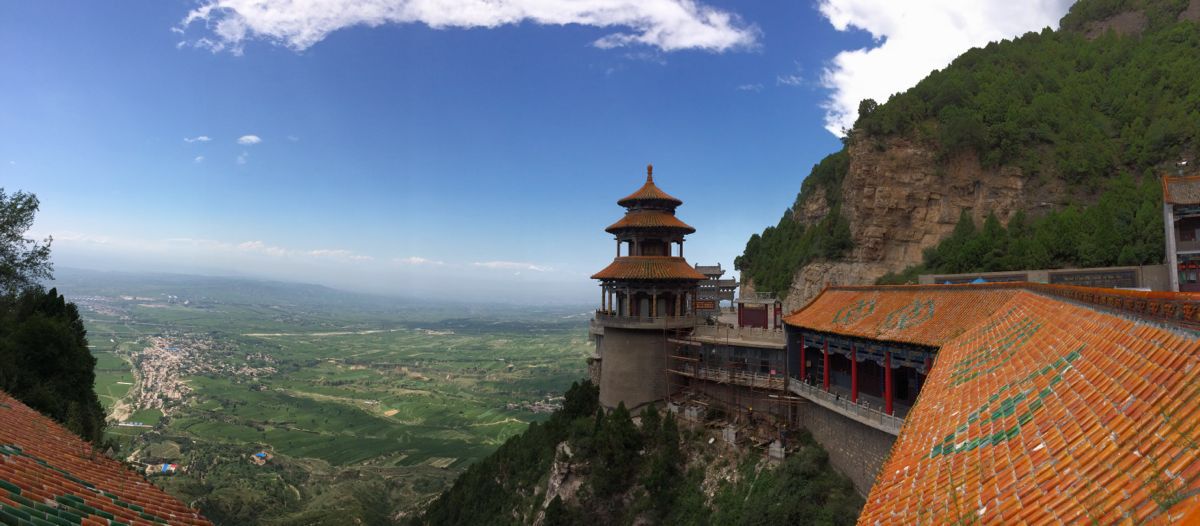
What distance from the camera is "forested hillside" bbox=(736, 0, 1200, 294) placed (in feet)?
101

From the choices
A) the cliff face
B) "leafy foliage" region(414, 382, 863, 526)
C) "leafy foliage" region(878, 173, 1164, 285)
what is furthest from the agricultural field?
"leafy foliage" region(878, 173, 1164, 285)

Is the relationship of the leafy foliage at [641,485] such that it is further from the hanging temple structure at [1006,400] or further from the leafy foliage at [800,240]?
the leafy foliage at [800,240]

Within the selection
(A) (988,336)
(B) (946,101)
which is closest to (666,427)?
(A) (988,336)

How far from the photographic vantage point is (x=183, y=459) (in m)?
60.6

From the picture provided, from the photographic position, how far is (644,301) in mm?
25500

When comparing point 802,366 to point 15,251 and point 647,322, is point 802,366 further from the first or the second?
point 15,251

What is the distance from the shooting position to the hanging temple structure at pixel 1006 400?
3348mm

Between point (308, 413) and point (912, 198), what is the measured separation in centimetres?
9614

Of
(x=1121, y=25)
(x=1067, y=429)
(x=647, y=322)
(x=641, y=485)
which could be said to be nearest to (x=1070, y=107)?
(x=1121, y=25)

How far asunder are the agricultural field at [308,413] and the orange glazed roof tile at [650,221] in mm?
35462

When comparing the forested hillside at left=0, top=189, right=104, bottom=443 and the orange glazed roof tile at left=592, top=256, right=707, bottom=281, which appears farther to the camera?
the orange glazed roof tile at left=592, top=256, right=707, bottom=281

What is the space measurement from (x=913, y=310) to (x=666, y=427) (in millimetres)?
9830

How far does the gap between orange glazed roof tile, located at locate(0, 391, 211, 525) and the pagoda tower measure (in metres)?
19.4

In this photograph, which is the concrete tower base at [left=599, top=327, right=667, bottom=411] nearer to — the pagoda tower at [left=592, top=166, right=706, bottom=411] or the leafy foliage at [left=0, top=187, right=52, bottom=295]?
the pagoda tower at [left=592, top=166, right=706, bottom=411]
